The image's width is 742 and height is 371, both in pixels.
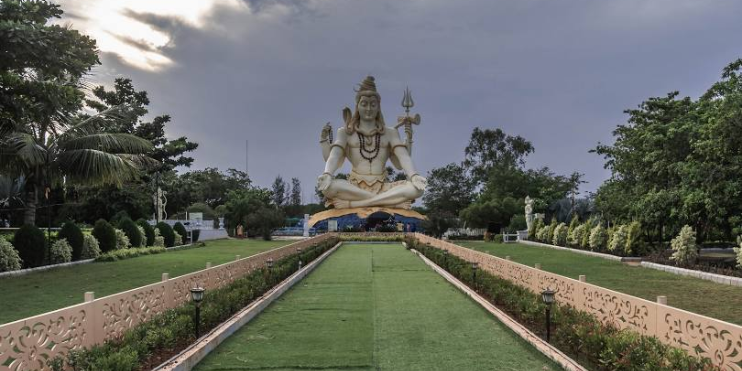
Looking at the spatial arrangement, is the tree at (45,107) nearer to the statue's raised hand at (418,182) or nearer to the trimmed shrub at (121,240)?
the trimmed shrub at (121,240)

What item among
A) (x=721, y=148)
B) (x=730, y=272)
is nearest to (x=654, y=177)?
(x=721, y=148)

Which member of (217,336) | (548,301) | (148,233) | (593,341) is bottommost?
(217,336)

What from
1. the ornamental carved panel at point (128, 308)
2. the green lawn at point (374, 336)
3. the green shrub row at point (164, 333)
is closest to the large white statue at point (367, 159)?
the green lawn at point (374, 336)

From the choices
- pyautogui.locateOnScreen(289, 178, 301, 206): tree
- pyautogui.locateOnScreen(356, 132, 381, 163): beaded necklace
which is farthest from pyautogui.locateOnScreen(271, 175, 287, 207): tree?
pyautogui.locateOnScreen(356, 132, 381, 163): beaded necklace

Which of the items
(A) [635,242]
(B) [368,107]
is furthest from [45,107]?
(B) [368,107]

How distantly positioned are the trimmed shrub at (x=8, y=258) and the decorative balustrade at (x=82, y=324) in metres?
8.31

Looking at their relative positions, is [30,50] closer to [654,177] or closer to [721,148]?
[721,148]

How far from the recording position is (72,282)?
11.9 metres

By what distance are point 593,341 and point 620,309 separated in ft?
1.78

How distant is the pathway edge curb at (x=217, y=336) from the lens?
503 cm

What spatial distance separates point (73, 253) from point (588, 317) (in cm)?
1531

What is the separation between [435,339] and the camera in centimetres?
645

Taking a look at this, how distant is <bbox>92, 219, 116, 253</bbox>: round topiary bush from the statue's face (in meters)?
18.4

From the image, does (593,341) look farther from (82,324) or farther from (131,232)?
(131,232)
